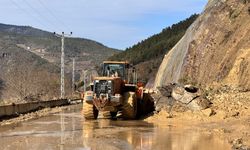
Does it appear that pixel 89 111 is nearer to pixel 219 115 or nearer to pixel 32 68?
pixel 219 115

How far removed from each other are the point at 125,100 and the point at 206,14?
18.0 metres

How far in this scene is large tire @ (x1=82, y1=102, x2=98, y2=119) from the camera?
28266 millimetres

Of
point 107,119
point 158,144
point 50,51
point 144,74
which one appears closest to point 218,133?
point 158,144

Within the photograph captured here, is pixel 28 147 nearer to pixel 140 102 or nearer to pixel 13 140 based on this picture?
→ pixel 13 140

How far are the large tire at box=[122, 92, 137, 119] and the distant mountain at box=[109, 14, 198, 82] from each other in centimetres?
8659

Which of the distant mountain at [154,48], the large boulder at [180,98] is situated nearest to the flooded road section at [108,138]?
the large boulder at [180,98]

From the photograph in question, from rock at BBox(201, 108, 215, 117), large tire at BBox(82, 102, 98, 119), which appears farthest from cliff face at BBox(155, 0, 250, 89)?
large tire at BBox(82, 102, 98, 119)

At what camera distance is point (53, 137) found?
1945 centimetres

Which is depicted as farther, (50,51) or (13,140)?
(50,51)

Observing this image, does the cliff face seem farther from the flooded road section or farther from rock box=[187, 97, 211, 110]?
the flooded road section

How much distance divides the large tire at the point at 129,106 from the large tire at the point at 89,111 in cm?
170

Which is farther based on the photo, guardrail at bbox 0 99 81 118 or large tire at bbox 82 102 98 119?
guardrail at bbox 0 99 81 118

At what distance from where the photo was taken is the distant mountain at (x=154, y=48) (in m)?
124

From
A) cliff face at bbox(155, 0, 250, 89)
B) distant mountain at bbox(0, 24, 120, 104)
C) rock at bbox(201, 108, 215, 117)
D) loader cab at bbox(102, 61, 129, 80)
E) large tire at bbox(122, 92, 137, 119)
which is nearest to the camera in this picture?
rock at bbox(201, 108, 215, 117)
